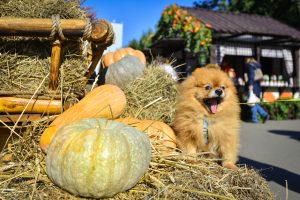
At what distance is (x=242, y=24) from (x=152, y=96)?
11.6 metres

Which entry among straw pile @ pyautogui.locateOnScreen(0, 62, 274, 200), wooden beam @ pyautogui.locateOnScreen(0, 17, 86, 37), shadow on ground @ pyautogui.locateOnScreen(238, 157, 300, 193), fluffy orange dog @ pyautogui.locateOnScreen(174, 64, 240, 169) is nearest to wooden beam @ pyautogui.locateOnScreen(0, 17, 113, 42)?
wooden beam @ pyautogui.locateOnScreen(0, 17, 86, 37)

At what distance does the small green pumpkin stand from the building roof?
357 inches

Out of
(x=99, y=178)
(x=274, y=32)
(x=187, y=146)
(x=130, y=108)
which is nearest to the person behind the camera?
(x=99, y=178)

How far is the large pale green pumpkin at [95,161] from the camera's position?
7.32 feet

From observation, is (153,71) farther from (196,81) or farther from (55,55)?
(55,55)

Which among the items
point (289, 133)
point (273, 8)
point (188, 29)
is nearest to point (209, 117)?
point (289, 133)

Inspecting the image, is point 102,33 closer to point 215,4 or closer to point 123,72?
point 123,72

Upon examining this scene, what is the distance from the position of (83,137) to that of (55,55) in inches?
35.2

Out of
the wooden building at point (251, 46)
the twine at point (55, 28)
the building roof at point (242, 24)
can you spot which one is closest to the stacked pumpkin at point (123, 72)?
the twine at point (55, 28)

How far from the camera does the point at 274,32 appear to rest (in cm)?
1505

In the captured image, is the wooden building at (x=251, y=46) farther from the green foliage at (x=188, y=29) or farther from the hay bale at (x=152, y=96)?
the hay bale at (x=152, y=96)

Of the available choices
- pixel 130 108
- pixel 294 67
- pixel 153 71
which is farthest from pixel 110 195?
pixel 294 67

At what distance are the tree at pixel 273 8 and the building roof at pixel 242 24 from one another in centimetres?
613

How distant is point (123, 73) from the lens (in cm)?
489
